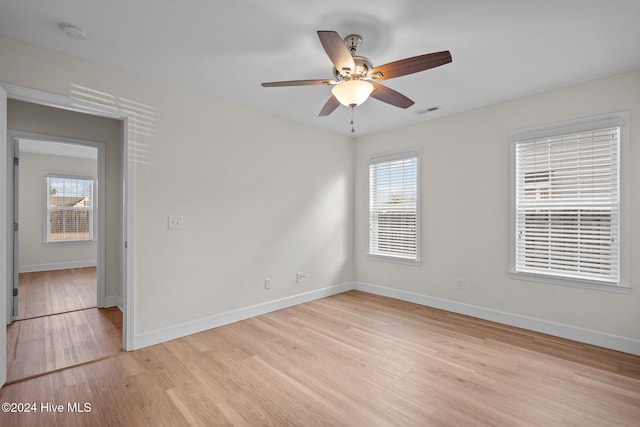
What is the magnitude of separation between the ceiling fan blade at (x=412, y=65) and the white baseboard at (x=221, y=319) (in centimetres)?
295

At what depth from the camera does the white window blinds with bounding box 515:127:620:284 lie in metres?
2.97

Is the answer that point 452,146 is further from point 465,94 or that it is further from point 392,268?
point 392,268

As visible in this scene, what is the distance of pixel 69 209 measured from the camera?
7.23m

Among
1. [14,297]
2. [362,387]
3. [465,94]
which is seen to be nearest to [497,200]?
[465,94]

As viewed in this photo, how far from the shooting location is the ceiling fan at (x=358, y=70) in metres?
1.94

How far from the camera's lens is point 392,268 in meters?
4.74

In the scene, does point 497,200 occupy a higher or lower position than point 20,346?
higher

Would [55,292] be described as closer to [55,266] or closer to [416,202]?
[55,266]

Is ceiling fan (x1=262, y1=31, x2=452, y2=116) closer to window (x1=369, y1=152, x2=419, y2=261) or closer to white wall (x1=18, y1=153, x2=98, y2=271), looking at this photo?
window (x1=369, y1=152, x2=419, y2=261)

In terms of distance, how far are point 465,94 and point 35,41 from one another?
12.8 feet

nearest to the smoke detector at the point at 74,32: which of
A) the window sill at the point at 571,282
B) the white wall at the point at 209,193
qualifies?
the white wall at the point at 209,193

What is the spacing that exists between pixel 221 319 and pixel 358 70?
2.95 metres

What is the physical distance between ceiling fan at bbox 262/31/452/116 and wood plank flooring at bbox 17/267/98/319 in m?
4.27

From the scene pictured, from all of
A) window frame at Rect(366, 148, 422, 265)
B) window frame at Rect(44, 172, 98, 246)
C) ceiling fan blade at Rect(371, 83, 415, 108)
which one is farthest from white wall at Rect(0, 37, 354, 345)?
window frame at Rect(44, 172, 98, 246)
